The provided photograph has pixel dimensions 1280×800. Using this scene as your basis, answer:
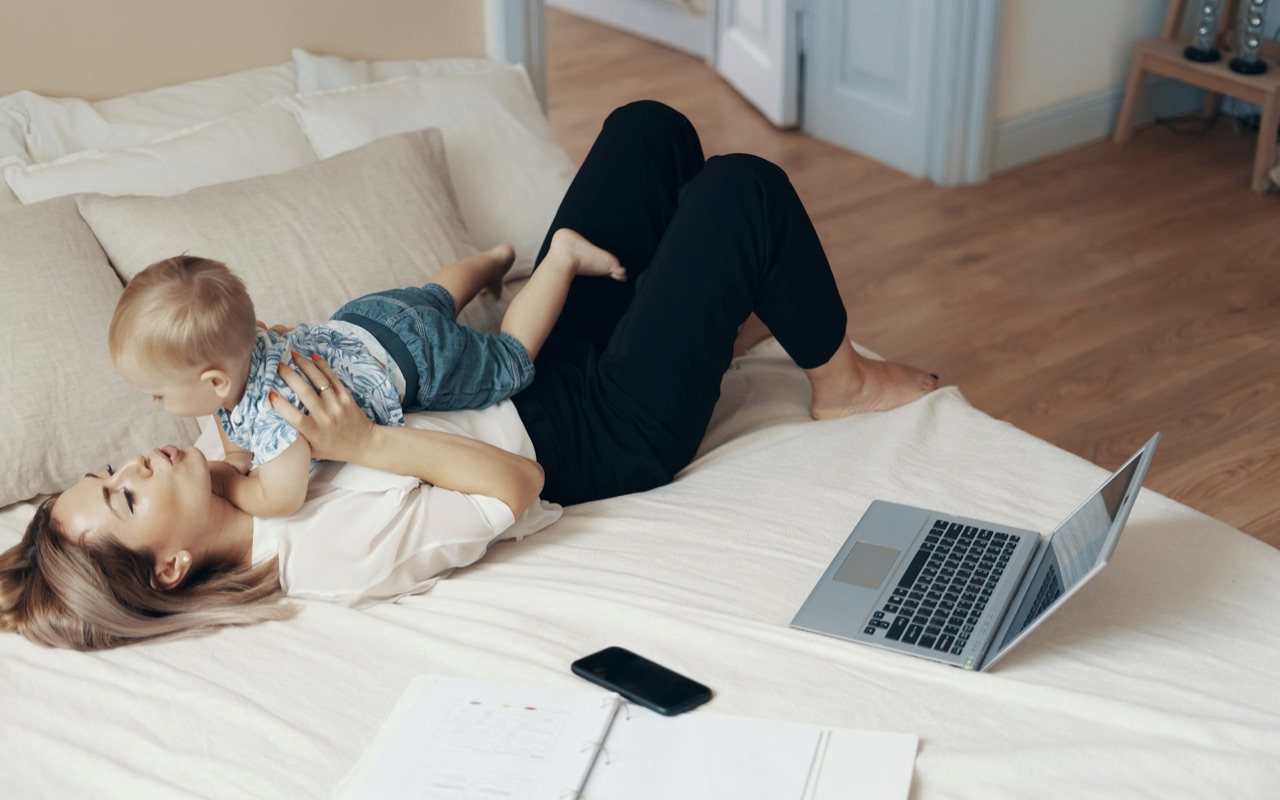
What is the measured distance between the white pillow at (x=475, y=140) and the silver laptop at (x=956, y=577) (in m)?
0.88

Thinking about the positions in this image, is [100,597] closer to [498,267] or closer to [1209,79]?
[498,267]

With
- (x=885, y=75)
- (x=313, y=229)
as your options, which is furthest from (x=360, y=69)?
(x=885, y=75)

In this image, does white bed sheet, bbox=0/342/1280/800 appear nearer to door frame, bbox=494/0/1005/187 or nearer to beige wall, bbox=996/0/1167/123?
door frame, bbox=494/0/1005/187

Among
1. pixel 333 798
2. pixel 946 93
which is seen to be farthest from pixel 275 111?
pixel 946 93

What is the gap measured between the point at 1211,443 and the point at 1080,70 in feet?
5.71

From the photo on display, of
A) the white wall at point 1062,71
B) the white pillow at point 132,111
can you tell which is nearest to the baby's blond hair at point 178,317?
the white pillow at point 132,111

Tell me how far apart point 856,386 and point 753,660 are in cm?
61

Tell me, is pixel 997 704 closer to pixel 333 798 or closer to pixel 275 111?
pixel 333 798

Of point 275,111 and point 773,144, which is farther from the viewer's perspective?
point 773,144

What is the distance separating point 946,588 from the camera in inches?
58.6

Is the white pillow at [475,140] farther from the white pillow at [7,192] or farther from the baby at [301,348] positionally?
the white pillow at [7,192]

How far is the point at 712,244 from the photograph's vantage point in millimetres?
1716

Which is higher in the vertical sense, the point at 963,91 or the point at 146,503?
the point at 146,503

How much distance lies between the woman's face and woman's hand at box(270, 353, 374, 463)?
135mm
